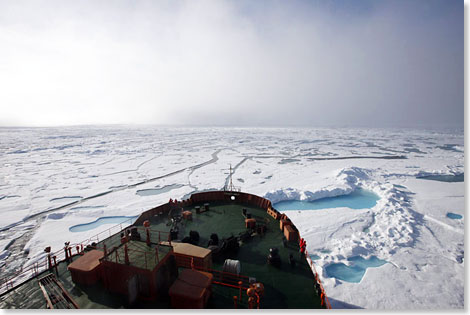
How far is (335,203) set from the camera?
19.3m

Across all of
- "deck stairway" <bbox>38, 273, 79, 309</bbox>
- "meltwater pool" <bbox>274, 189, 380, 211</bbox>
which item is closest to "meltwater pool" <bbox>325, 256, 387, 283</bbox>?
"meltwater pool" <bbox>274, 189, 380, 211</bbox>

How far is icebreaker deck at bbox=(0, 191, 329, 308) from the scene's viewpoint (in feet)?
17.6

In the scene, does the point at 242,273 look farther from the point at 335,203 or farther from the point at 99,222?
the point at 335,203

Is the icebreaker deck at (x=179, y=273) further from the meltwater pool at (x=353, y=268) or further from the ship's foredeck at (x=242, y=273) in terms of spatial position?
the meltwater pool at (x=353, y=268)

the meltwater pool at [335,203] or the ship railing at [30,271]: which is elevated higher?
the ship railing at [30,271]

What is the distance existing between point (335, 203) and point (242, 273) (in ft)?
49.5

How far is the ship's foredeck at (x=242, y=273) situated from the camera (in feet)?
18.4

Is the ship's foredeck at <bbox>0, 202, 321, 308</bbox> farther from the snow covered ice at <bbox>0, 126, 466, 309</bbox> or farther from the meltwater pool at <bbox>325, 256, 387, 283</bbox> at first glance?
the meltwater pool at <bbox>325, 256, 387, 283</bbox>

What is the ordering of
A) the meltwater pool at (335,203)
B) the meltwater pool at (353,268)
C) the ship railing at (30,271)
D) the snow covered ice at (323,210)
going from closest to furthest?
the ship railing at (30,271), the snow covered ice at (323,210), the meltwater pool at (353,268), the meltwater pool at (335,203)

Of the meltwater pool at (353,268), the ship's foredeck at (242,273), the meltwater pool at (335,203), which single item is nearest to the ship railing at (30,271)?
the ship's foredeck at (242,273)

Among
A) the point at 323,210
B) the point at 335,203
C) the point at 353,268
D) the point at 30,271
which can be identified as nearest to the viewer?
the point at 30,271

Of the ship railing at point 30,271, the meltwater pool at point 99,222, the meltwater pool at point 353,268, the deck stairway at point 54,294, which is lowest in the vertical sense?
the meltwater pool at point 353,268

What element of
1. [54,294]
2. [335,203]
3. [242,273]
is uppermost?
[54,294]

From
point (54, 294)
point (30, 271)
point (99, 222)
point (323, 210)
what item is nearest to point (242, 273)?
point (54, 294)
